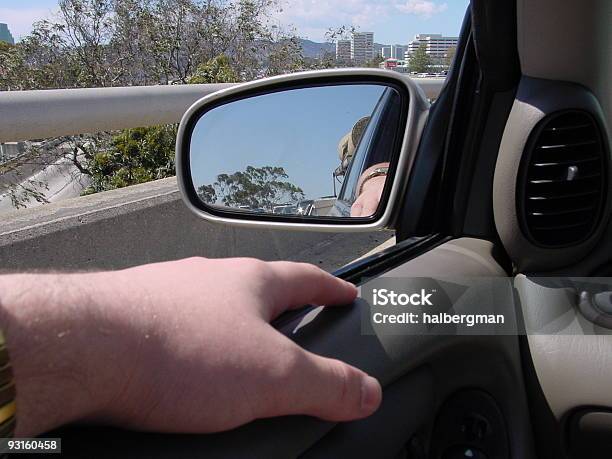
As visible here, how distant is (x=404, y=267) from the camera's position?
1.89m

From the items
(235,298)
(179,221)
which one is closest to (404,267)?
(235,298)

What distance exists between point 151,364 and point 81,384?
11 cm

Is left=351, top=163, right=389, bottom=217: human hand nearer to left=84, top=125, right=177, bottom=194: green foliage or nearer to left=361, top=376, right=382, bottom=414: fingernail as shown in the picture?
left=361, top=376, right=382, bottom=414: fingernail

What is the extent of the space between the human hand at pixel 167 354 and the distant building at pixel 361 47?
30.4 ft

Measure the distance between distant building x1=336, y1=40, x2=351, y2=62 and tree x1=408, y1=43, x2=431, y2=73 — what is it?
6.39m

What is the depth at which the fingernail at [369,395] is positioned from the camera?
130 centimetres

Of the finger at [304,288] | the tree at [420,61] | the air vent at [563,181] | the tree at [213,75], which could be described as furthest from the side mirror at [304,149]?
the tree at [213,75]

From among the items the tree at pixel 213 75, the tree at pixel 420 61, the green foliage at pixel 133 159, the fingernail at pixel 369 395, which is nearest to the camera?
the fingernail at pixel 369 395

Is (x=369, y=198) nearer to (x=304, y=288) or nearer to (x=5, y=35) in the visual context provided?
(x=304, y=288)

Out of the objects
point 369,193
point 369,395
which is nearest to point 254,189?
point 369,193

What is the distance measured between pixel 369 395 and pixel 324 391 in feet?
0.45

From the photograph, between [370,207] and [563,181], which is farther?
[370,207]

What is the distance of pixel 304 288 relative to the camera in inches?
54.7

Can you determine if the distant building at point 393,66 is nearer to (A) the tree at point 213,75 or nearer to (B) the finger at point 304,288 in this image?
(B) the finger at point 304,288
